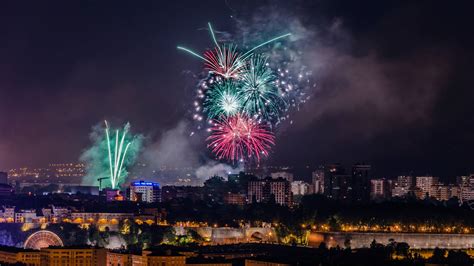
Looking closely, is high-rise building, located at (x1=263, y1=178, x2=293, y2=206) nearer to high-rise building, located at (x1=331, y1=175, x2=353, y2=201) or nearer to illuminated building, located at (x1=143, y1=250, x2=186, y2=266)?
high-rise building, located at (x1=331, y1=175, x2=353, y2=201)

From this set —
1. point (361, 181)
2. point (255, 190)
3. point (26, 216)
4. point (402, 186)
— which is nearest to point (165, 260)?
point (26, 216)

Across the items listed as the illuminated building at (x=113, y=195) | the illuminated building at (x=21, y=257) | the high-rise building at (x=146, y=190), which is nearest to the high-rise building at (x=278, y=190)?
the high-rise building at (x=146, y=190)

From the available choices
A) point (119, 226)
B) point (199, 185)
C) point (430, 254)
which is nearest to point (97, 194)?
point (199, 185)

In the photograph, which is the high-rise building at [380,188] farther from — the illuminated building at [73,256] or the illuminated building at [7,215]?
the illuminated building at [73,256]

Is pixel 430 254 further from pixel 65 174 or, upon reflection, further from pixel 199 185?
pixel 65 174

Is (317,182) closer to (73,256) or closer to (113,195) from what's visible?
(113,195)
